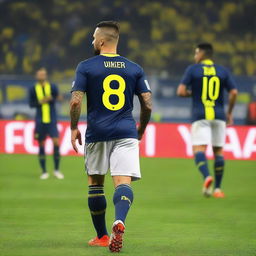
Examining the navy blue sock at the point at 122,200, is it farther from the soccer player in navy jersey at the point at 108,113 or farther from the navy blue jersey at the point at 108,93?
the navy blue jersey at the point at 108,93

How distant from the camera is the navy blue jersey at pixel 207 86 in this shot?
11.3m

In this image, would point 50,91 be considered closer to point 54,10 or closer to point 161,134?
point 161,134

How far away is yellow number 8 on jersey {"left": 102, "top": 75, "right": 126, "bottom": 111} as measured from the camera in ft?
21.4

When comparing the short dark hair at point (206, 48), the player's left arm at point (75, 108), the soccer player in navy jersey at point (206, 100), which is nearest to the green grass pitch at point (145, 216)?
the soccer player in navy jersey at point (206, 100)

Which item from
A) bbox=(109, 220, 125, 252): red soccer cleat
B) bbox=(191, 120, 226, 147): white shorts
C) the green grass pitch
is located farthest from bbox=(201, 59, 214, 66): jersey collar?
bbox=(109, 220, 125, 252): red soccer cleat

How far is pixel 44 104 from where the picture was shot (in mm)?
14656

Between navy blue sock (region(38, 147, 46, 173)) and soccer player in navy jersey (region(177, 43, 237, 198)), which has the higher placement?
soccer player in navy jersey (region(177, 43, 237, 198))

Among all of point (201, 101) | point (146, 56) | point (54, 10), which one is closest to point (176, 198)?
point (201, 101)

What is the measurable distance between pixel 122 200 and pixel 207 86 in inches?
205

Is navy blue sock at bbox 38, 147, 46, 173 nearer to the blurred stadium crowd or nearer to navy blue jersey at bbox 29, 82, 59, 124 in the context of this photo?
navy blue jersey at bbox 29, 82, 59, 124

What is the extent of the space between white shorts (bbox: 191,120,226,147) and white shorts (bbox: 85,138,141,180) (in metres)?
4.78

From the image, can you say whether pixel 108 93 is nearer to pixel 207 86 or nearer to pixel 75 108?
pixel 75 108

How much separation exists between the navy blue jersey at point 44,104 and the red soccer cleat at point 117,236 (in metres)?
8.51

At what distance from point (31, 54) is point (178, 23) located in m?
4.87
